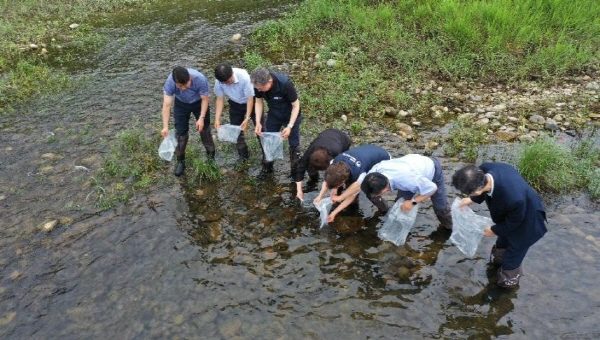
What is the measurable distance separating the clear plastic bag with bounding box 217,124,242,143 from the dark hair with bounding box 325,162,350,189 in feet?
7.07

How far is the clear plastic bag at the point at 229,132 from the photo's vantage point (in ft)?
20.6

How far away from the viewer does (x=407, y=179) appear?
4582mm

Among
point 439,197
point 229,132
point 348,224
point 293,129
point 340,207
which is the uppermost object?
point 293,129

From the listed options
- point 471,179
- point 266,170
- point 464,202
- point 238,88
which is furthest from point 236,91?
point 471,179

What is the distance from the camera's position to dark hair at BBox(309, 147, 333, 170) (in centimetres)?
507

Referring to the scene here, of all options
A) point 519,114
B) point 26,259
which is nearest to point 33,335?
point 26,259

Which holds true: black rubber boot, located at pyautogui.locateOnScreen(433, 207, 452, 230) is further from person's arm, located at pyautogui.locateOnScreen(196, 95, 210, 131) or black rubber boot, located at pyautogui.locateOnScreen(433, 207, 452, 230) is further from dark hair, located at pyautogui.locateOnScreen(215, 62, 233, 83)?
person's arm, located at pyautogui.locateOnScreen(196, 95, 210, 131)

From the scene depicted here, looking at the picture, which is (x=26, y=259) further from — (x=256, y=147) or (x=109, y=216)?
(x=256, y=147)

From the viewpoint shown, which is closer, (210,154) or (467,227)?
(467,227)

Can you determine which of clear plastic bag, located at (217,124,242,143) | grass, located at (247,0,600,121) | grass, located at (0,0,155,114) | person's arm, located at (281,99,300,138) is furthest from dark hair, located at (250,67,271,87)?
grass, located at (0,0,155,114)

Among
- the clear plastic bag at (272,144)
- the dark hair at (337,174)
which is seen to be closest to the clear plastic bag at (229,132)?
the clear plastic bag at (272,144)

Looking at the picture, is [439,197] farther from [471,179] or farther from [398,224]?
[471,179]

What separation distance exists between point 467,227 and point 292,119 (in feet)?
8.32

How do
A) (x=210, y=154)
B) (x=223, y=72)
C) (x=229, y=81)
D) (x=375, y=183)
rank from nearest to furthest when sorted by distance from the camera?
(x=375, y=183) → (x=223, y=72) → (x=229, y=81) → (x=210, y=154)
